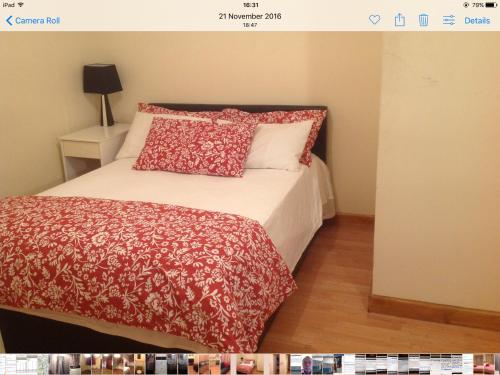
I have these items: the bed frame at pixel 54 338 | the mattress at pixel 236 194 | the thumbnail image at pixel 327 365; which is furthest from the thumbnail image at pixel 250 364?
the mattress at pixel 236 194

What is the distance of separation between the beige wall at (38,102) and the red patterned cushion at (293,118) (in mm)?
1130

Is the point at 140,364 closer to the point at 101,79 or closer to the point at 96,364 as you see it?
the point at 96,364

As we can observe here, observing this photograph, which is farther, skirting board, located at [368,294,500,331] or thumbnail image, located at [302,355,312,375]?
skirting board, located at [368,294,500,331]

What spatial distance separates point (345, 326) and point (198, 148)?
117 centimetres

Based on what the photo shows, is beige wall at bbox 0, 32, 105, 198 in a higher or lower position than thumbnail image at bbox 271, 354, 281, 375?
higher

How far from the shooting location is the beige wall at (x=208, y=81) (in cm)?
280

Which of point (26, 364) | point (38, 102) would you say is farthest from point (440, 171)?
point (38, 102)

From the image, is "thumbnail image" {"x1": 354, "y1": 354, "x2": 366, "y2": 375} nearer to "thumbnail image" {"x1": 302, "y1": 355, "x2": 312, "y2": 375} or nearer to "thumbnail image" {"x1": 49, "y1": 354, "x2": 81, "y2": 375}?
"thumbnail image" {"x1": 302, "y1": 355, "x2": 312, "y2": 375}

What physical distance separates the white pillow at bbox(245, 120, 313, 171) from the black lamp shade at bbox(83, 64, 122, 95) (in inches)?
46.1

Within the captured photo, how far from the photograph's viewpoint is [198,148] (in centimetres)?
251

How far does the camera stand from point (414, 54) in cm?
170

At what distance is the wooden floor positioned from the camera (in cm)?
184

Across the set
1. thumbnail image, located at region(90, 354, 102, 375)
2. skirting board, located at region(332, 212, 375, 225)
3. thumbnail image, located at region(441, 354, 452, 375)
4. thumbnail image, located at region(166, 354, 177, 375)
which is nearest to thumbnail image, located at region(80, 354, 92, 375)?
thumbnail image, located at region(90, 354, 102, 375)

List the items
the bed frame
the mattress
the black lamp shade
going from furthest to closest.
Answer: the black lamp shade
the mattress
the bed frame
